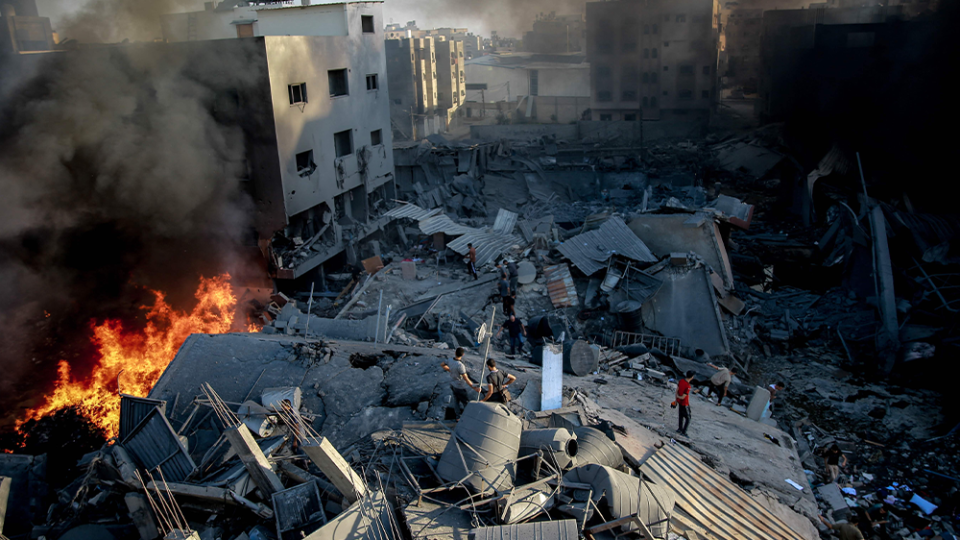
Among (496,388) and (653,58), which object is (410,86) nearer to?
(653,58)

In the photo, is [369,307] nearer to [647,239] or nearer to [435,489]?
[647,239]

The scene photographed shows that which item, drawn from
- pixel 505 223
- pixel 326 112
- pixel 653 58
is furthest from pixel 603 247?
pixel 653 58

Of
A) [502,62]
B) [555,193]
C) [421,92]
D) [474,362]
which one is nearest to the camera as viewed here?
[474,362]

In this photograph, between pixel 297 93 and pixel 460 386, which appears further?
pixel 297 93

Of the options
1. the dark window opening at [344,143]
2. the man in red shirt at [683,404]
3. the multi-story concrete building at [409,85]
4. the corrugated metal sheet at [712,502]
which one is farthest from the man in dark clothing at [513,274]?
the multi-story concrete building at [409,85]

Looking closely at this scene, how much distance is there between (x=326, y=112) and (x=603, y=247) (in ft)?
27.5

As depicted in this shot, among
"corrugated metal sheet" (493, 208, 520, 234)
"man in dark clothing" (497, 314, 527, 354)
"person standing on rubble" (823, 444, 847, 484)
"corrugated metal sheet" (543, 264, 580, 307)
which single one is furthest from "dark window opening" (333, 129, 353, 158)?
"person standing on rubble" (823, 444, 847, 484)

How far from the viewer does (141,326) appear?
13234 mm

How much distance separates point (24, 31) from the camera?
1505 centimetres

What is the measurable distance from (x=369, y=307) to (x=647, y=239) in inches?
243

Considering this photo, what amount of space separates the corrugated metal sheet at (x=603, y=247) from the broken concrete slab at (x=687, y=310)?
72cm

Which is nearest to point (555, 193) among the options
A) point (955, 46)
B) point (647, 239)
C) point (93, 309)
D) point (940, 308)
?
point (647, 239)

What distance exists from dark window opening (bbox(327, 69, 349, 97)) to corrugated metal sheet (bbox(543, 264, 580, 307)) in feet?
28.2

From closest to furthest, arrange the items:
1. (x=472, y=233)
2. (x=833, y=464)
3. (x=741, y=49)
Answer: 1. (x=833, y=464)
2. (x=472, y=233)
3. (x=741, y=49)
